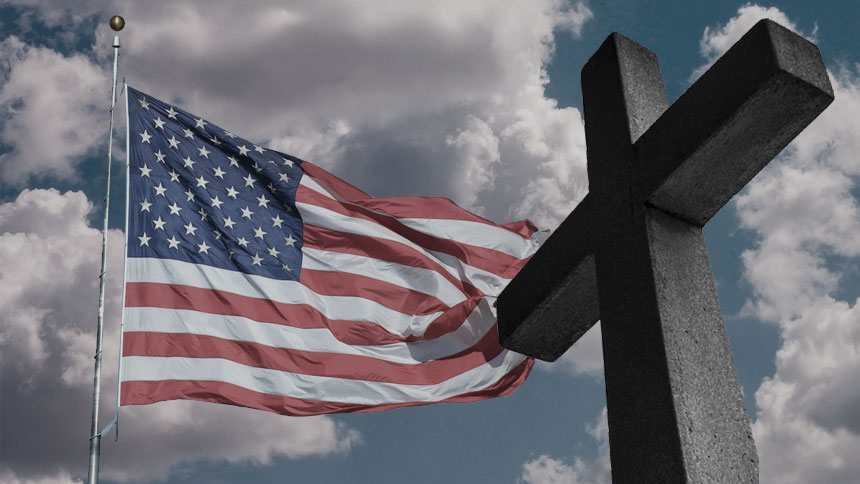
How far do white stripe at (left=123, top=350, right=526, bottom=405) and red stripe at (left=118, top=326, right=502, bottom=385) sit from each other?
0.14 feet

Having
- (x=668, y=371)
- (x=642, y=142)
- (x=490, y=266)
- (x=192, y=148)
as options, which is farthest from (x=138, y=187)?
(x=668, y=371)

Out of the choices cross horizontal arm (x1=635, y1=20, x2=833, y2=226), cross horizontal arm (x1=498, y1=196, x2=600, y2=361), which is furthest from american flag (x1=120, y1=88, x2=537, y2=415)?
cross horizontal arm (x1=635, y1=20, x2=833, y2=226)

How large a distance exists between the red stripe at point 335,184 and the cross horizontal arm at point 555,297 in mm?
3785

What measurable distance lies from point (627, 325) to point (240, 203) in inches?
191

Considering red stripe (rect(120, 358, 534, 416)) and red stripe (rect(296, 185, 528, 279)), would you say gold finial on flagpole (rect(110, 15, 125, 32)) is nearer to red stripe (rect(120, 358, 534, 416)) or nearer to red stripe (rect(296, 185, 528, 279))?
red stripe (rect(296, 185, 528, 279))

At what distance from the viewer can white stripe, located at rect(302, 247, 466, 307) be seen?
678 cm

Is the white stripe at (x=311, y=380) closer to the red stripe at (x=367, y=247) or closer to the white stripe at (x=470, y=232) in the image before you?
the red stripe at (x=367, y=247)

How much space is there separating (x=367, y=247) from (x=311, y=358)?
4.14ft

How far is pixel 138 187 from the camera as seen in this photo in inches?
255

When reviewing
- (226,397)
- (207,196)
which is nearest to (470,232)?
(207,196)

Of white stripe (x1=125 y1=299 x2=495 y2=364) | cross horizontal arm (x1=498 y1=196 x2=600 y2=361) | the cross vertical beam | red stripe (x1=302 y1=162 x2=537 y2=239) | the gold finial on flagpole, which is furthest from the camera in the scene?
the gold finial on flagpole

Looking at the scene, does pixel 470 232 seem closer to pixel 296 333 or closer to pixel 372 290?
pixel 372 290

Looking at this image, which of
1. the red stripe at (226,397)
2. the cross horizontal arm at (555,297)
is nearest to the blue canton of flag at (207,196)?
the red stripe at (226,397)

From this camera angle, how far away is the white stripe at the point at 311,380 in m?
5.79
